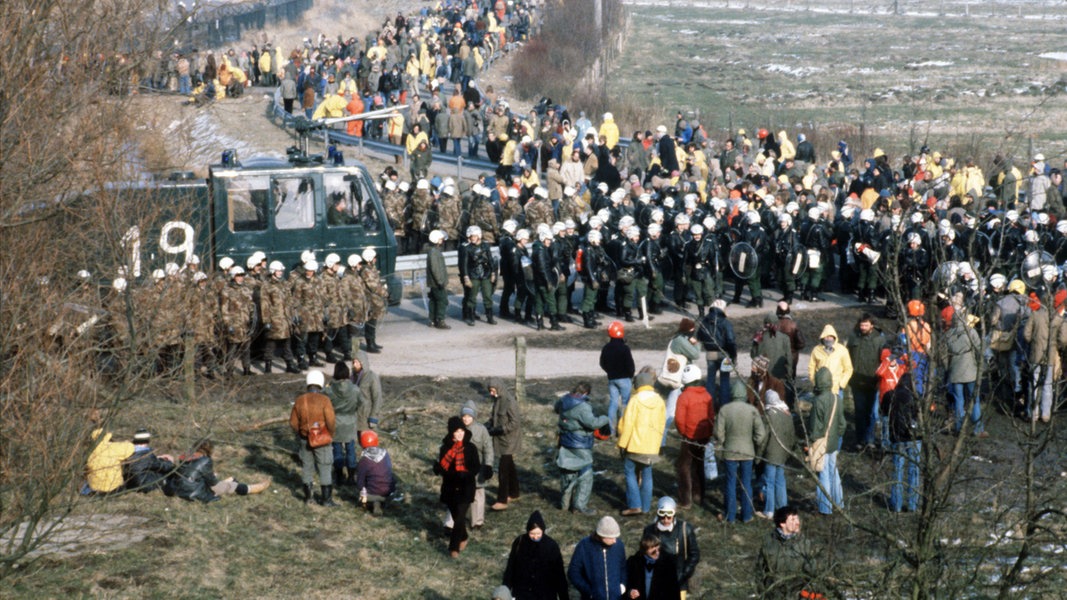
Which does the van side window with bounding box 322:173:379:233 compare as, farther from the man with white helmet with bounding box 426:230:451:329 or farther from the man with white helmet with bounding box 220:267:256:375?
the man with white helmet with bounding box 220:267:256:375

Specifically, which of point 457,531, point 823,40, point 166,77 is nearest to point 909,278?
point 457,531

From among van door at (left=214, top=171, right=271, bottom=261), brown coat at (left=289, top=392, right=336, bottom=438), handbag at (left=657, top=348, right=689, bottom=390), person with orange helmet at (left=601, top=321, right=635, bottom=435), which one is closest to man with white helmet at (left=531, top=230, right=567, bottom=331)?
van door at (left=214, top=171, right=271, bottom=261)

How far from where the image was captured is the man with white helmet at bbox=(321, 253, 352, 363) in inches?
820

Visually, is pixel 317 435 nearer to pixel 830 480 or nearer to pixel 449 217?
pixel 830 480

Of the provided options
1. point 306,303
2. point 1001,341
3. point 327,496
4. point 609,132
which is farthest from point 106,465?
point 609,132

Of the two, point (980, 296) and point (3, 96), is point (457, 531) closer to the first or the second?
point (3, 96)

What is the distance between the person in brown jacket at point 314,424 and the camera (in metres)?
15.8

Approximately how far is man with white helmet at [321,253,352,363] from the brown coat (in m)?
5.05

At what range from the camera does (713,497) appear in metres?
16.7

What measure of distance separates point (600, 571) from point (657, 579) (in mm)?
550

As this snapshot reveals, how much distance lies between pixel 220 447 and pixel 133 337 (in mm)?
6646

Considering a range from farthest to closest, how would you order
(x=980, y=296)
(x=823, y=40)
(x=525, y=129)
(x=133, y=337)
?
1. (x=823, y=40)
2. (x=525, y=129)
3. (x=133, y=337)
4. (x=980, y=296)

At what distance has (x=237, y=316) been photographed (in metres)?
20.2

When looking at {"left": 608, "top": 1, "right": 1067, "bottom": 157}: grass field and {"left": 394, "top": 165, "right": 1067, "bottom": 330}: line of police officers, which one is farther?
{"left": 608, "top": 1, "right": 1067, "bottom": 157}: grass field
